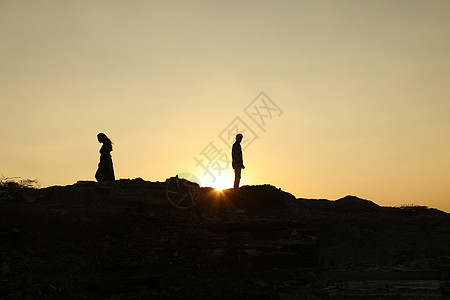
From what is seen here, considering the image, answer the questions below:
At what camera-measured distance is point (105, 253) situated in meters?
11.6

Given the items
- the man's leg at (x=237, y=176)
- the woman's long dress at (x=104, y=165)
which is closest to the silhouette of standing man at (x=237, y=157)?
the man's leg at (x=237, y=176)

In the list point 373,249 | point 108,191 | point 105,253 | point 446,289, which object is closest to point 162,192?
point 108,191

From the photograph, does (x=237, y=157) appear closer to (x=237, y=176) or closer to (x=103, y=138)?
(x=237, y=176)

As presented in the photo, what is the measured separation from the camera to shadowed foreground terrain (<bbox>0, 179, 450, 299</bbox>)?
10.7 metres

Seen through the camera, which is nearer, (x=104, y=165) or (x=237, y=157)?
(x=237, y=157)

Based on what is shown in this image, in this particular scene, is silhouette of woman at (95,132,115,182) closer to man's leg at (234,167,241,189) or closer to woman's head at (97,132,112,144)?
woman's head at (97,132,112,144)

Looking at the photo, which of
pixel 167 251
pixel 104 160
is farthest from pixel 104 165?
pixel 167 251

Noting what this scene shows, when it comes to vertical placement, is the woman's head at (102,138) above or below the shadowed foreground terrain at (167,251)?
above

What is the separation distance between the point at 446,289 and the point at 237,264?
18.3 ft

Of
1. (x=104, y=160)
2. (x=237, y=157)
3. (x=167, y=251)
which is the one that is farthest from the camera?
(x=104, y=160)

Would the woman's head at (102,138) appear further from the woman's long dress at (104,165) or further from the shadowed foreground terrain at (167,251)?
the shadowed foreground terrain at (167,251)

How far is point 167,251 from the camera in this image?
1216cm

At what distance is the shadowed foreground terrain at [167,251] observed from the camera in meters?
10.7

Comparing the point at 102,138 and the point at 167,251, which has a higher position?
the point at 102,138
